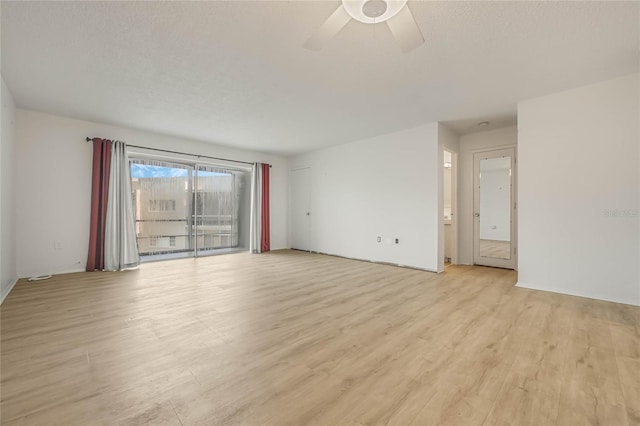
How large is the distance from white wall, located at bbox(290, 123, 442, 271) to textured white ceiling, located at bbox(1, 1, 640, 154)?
2.97 feet

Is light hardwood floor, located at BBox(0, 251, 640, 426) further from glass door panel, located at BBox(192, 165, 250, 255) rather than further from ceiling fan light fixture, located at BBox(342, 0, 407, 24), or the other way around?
glass door panel, located at BBox(192, 165, 250, 255)

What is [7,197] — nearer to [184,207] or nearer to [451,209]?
[184,207]

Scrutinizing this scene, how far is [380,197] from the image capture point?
5543 millimetres

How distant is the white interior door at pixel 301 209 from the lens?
7.22m

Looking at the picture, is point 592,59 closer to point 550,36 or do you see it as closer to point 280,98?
point 550,36

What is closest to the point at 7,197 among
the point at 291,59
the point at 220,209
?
the point at 220,209

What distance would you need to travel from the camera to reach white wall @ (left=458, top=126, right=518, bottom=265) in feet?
17.3

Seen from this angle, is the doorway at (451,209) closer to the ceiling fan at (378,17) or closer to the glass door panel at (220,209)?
the ceiling fan at (378,17)

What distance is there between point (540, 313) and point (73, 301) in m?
5.18

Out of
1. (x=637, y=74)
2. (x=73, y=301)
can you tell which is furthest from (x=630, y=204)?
(x=73, y=301)

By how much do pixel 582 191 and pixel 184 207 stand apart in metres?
7.41

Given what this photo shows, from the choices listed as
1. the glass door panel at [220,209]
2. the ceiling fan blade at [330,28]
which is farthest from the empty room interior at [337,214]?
the glass door panel at [220,209]

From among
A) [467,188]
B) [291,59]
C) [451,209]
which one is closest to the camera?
[291,59]

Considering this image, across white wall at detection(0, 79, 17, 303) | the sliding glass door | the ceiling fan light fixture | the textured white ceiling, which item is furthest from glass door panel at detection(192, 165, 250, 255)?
the ceiling fan light fixture
